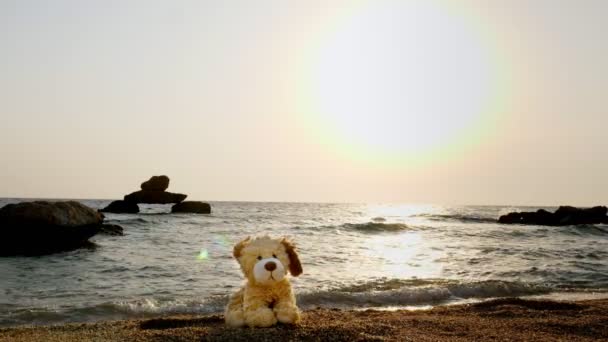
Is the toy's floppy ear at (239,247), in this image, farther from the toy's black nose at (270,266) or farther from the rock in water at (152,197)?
the rock in water at (152,197)

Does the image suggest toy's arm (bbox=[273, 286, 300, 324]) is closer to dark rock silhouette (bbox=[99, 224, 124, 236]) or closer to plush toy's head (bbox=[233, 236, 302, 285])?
plush toy's head (bbox=[233, 236, 302, 285])

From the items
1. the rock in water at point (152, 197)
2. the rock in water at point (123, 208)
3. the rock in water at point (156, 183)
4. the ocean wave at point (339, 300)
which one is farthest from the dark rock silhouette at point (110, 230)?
the rock in water at point (156, 183)

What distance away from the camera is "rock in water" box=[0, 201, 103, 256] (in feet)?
47.0

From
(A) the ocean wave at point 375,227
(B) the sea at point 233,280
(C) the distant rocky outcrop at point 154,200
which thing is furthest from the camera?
(C) the distant rocky outcrop at point 154,200

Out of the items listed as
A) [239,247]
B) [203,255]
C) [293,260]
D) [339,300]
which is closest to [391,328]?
[293,260]

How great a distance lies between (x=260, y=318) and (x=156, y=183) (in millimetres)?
47194

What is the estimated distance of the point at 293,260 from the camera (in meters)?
5.08

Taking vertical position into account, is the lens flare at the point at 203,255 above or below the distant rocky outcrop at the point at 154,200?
below

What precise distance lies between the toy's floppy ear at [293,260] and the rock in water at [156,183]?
47.0 meters

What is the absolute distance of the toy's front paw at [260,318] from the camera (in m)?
4.98

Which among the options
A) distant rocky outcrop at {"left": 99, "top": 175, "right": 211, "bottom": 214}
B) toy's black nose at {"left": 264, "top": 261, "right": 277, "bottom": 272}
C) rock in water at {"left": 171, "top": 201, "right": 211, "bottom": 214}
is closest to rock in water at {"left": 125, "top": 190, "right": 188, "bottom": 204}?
distant rocky outcrop at {"left": 99, "top": 175, "right": 211, "bottom": 214}

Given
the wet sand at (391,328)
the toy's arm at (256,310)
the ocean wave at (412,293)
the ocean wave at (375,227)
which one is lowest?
the ocean wave at (412,293)

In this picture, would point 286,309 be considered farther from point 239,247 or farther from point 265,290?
point 239,247

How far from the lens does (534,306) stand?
750cm
